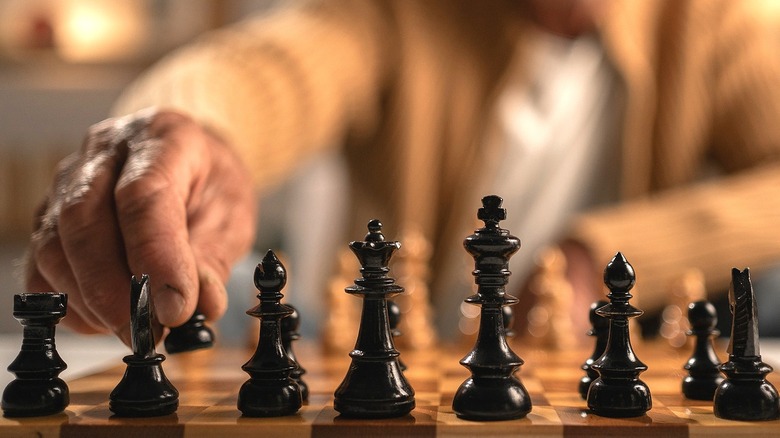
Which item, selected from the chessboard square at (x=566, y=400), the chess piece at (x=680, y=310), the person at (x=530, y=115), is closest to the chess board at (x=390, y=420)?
the chessboard square at (x=566, y=400)

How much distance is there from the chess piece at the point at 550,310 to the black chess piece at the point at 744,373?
68cm

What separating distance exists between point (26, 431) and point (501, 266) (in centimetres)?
45

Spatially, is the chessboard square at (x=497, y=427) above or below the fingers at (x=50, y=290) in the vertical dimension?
below

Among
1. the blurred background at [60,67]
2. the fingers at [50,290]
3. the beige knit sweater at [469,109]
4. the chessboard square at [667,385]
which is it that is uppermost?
the blurred background at [60,67]

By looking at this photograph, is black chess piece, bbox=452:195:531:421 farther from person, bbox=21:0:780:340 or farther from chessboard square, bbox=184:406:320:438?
person, bbox=21:0:780:340

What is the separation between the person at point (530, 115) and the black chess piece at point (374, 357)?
3.70ft

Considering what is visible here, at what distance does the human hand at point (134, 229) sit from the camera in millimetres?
837

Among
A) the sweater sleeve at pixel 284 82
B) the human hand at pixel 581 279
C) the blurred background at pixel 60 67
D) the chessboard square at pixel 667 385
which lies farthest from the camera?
the blurred background at pixel 60 67

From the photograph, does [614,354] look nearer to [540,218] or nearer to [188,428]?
[188,428]

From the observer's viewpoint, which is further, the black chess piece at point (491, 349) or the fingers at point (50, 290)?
the fingers at point (50, 290)

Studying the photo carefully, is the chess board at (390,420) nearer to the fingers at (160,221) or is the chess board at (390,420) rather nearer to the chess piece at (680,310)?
the fingers at (160,221)

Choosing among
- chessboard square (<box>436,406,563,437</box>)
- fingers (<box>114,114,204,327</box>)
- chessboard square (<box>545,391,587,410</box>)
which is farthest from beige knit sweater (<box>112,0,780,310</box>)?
chessboard square (<box>436,406,563,437</box>)

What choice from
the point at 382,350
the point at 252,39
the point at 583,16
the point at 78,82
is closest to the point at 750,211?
the point at 583,16

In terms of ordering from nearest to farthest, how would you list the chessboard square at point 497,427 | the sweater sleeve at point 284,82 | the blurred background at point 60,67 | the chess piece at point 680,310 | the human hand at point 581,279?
the chessboard square at point 497,427 < the chess piece at point 680,310 < the human hand at point 581,279 < the sweater sleeve at point 284,82 < the blurred background at point 60,67
